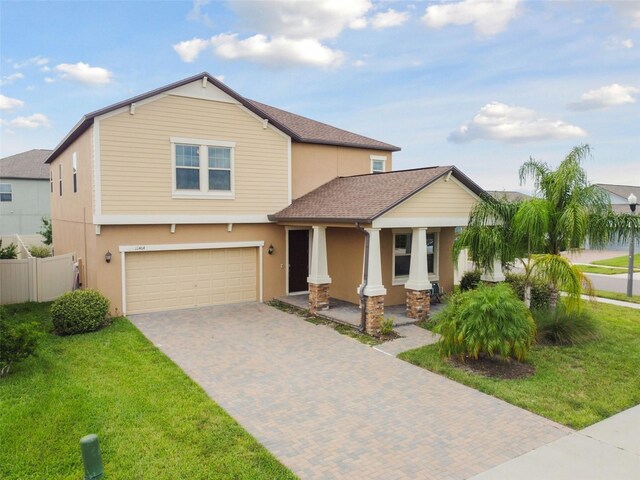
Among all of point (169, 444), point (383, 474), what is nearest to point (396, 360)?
point (383, 474)

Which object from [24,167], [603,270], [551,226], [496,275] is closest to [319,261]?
[496,275]

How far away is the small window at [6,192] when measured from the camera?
32625mm

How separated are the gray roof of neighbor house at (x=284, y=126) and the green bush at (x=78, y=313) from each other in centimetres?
496

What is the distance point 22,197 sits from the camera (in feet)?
109

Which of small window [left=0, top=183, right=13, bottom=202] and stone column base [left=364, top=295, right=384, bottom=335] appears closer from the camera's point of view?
stone column base [left=364, top=295, right=384, bottom=335]

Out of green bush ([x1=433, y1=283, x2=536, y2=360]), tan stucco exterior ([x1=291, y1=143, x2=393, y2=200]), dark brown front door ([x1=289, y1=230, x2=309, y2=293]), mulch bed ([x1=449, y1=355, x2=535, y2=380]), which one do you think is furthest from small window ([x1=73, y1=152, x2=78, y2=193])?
mulch bed ([x1=449, y1=355, x2=535, y2=380])

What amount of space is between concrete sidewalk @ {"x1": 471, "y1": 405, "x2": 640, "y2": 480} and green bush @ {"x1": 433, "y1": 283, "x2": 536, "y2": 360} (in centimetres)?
225

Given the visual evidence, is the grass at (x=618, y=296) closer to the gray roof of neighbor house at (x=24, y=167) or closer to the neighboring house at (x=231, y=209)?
the neighboring house at (x=231, y=209)

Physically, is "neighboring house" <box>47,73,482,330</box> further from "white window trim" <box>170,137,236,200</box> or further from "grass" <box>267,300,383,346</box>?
"grass" <box>267,300,383,346</box>

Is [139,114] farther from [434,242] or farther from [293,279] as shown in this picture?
[434,242]

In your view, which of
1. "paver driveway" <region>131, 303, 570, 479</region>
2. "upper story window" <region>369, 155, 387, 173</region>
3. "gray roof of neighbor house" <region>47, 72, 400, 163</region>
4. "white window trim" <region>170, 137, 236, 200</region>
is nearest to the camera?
"paver driveway" <region>131, 303, 570, 479</region>

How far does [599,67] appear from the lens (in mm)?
13945

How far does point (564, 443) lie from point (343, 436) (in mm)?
3032

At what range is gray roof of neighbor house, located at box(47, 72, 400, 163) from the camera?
12859mm
